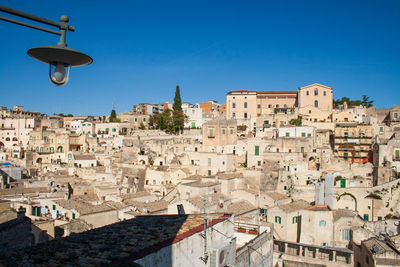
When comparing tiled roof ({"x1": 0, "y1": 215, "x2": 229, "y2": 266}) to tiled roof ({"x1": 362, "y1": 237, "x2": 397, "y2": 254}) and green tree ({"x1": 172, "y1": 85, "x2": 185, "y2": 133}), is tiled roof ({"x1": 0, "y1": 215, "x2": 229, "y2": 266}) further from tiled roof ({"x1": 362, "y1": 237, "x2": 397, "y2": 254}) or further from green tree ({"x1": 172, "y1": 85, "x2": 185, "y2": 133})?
green tree ({"x1": 172, "y1": 85, "x2": 185, "y2": 133})

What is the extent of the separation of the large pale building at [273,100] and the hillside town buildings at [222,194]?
0.58 feet

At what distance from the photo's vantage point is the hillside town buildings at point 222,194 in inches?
272

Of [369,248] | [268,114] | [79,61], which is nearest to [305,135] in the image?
[268,114]

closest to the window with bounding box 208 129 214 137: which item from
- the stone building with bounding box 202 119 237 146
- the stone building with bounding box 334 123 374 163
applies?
the stone building with bounding box 202 119 237 146

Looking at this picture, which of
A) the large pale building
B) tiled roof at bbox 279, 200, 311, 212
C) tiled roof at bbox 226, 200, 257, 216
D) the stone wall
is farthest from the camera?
the large pale building

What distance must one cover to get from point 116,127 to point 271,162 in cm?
3126

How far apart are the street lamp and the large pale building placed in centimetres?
4605

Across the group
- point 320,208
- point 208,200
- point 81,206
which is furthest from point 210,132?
point 81,206

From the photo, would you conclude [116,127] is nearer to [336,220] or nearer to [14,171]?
[14,171]

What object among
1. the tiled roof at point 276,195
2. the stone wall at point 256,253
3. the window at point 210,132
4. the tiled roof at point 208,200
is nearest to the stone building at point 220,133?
the window at point 210,132

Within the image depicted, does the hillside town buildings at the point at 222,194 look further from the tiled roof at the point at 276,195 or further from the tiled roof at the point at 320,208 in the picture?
the tiled roof at the point at 320,208

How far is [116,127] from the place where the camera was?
5469cm

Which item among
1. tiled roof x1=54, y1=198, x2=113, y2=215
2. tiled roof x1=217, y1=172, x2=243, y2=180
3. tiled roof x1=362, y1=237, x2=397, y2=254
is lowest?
tiled roof x1=362, y1=237, x2=397, y2=254

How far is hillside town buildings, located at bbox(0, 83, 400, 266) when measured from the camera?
6918 millimetres
